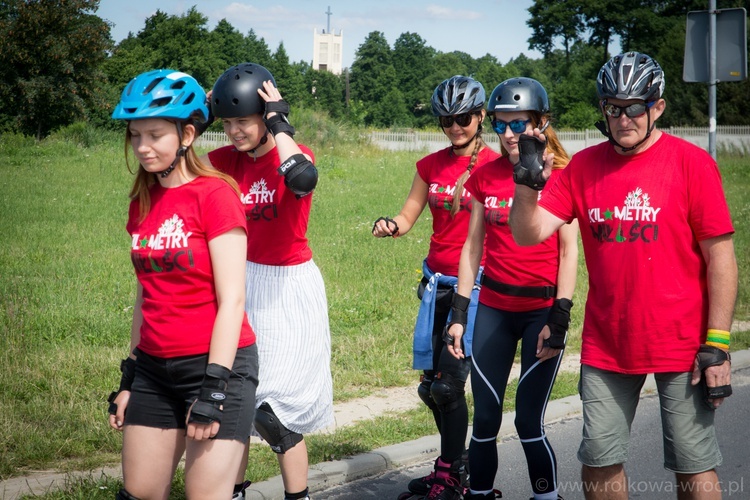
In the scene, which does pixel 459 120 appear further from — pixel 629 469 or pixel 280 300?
pixel 629 469

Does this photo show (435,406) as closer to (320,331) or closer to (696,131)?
(320,331)

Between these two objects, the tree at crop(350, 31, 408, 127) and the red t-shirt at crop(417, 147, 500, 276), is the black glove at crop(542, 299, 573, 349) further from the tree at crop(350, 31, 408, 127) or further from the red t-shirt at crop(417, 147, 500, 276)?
the tree at crop(350, 31, 408, 127)

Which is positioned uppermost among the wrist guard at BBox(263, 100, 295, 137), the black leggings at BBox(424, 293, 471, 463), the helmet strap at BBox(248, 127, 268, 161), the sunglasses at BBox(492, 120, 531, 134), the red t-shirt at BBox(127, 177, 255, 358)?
the sunglasses at BBox(492, 120, 531, 134)

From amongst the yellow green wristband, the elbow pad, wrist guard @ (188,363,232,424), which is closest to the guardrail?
the elbow pad

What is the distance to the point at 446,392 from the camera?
4855 mm

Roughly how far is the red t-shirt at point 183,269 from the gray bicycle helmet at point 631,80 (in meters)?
1.65

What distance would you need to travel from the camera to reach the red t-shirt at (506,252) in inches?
178

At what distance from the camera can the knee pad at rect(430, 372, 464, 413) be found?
4.86 m

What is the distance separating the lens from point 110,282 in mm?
10117

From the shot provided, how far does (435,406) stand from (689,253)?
2098 millimetres

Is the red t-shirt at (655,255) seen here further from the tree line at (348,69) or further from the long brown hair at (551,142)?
the tree line at (348,69)

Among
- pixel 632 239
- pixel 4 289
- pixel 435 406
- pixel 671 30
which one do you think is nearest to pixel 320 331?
pixel 435 406

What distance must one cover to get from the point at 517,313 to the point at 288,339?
1.21 metres

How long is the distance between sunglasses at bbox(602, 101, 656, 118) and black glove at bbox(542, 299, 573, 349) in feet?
3.48
